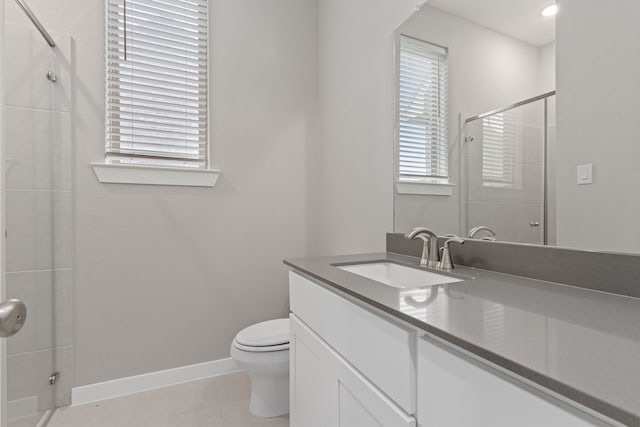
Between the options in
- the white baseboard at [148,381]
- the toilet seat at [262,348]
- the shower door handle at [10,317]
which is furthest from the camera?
the white baseboard at [148,381]

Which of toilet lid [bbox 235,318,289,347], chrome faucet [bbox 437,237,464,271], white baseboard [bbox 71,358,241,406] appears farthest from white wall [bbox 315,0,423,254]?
white baseboard [bbox 71,358,241,406]

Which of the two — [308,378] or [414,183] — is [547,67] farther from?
[308,378]

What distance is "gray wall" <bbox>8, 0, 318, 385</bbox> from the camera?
1788 mm

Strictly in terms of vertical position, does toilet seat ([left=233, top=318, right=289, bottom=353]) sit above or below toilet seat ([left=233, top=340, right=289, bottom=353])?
above

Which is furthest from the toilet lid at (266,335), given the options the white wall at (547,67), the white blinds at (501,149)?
the white wall at (547,67)

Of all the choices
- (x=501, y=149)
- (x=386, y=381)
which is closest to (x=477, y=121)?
(x=501, y=149)

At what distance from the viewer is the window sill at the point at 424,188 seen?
51.9 inches

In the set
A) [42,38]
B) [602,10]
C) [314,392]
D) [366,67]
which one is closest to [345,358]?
[314,392]

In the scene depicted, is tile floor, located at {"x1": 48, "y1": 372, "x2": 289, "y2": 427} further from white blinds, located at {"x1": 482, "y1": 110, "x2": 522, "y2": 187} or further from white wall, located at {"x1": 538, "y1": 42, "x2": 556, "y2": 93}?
white wall, located at {"x1": 538, "y1": 42, "x2": 556, "y2": 93}

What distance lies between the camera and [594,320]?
574 millimetres

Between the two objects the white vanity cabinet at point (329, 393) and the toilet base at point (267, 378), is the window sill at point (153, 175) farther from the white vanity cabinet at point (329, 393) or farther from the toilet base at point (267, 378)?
the white vanity cabinet at point (329, 393)

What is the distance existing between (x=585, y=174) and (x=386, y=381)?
2.42 ft

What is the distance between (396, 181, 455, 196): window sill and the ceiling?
55 cm

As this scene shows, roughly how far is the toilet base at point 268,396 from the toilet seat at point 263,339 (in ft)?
0.65
